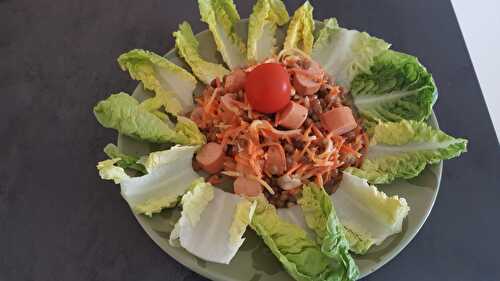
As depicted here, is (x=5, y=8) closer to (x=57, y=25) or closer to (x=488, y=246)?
(x=57, y=25)

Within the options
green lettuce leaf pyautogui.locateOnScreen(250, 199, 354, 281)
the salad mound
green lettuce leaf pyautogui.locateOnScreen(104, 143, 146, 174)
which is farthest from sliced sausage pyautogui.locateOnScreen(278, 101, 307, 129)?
green lettuce leaf pyautogui.locateOnScreen(104, 143, 146, 174)

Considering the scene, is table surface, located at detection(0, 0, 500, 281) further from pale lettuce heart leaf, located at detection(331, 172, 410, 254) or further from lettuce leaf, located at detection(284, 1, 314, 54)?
lettuce leaf, located at detection(284, 1, 314, 54)

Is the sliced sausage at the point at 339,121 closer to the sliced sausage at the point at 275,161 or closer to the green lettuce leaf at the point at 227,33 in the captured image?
the sliced sausage at the point at 275,161

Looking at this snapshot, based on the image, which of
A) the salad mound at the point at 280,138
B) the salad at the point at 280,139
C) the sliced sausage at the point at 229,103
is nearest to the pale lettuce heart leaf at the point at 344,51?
the salad at the point at 280,139

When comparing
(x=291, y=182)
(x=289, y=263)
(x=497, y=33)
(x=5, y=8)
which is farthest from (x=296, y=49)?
(x=497, y=33)

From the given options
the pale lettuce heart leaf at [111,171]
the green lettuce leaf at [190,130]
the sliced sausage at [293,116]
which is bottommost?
the sliced sausage at [293,116]

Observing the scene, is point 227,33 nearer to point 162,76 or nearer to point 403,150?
point 162,76
